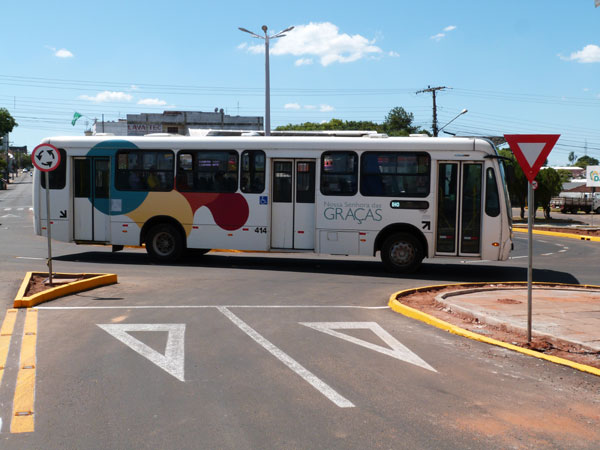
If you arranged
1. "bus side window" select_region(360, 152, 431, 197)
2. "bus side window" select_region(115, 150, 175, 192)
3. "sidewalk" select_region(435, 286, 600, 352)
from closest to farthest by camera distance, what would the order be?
1. "sidewalk" select_region(435, 286, 600, 352)
2. "bus side window" select_region(360, 152, 431, 197)
3. "bus side window" select_region(115, 150, 175, 192)

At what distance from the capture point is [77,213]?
54.8ft

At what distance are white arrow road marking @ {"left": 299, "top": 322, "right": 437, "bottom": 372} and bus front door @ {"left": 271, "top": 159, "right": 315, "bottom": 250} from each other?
6636mm

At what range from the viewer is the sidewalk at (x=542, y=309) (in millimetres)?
8188

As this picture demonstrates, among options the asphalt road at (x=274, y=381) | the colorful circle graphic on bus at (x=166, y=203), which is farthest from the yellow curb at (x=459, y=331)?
the colorful circle graphic on bus at (x=166, y=203)

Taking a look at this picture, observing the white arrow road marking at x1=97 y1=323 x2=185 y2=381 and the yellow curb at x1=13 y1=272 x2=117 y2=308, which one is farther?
the yellow curb at x1=13 y1=272 x2=117 y2=308

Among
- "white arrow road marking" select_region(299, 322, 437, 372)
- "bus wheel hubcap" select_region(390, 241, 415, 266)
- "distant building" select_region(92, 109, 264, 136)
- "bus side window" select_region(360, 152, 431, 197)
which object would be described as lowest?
"white arrow road marking" select_region(299, 322, 437, 372)

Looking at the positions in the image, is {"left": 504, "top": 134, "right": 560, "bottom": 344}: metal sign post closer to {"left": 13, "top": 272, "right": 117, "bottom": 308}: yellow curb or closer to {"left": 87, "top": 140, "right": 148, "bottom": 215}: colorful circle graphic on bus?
{"left": 13, "top": 272, "right": 117, "bottom": 308}: yellow curb

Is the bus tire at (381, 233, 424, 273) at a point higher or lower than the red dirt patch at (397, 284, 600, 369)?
higher

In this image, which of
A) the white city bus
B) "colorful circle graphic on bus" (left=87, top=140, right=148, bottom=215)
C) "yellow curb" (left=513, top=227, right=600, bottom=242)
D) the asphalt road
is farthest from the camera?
"yellow curb" (left=513, top=227, right=600, bottom=242)

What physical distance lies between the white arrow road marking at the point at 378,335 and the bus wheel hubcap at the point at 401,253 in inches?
242

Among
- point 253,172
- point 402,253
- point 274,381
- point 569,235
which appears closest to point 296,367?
point 274,381

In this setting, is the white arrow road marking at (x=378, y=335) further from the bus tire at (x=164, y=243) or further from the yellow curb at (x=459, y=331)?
the bus tire at (x=164, y=243)

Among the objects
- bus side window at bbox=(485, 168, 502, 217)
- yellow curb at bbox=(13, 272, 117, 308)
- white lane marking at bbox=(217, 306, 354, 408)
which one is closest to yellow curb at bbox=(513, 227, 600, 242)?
bus side window at bbox=(485, 168, 502, 217)

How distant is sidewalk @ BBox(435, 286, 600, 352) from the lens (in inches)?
322
